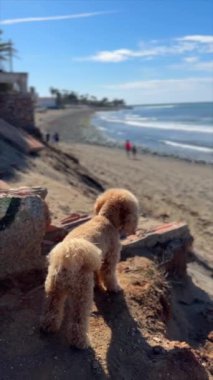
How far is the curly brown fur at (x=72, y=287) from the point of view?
3.84m

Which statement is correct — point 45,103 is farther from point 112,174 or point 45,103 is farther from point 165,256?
point 165,256

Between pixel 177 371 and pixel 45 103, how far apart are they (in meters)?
130

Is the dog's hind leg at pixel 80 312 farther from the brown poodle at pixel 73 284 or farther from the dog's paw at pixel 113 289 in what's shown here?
the dog's paw at pixel 113 289

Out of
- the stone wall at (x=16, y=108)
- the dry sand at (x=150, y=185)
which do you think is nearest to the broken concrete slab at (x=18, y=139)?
the dry sand at (x=150, y=185)

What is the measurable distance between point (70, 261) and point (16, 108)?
38.8 ft

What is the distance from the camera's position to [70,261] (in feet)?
12.5

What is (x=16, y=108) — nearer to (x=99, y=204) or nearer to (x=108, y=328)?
(x=99, y=204)

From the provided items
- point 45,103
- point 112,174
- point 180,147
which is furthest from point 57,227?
point 45,103

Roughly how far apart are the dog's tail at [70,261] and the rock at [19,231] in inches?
26.3

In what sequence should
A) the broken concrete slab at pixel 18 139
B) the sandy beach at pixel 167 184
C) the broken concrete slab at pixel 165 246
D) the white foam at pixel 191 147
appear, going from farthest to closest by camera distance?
the white foam at pixel 191 147 → the sandy beach at pixel 167 184 → the broken concrete slab at pixel 18 139 → the broken concrete slab at pixel 165 246

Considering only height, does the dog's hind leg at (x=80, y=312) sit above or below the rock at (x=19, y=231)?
below

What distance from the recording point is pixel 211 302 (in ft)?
20.9

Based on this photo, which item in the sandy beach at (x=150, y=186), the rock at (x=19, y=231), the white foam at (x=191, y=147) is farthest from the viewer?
the white foam at (x=191, y=147)

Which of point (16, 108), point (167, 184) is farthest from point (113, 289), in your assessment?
point (167, 184)
